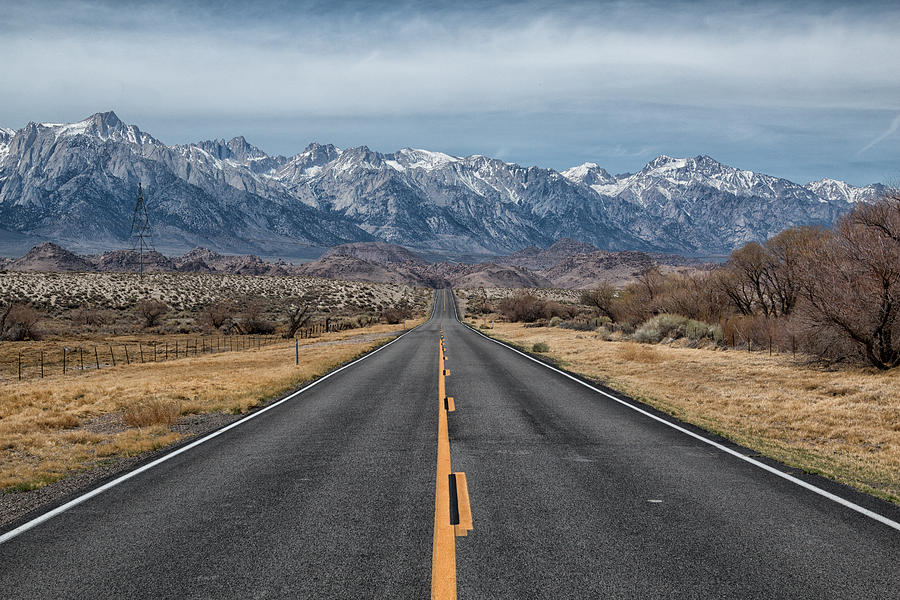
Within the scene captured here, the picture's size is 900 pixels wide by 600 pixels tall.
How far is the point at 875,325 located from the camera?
16922 mm

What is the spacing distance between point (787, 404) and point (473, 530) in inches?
430

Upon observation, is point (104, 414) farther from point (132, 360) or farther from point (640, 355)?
point (132, 360)

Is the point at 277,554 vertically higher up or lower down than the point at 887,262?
lower down

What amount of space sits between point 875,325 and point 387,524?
16.9 meters

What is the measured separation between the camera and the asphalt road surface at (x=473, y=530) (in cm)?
436

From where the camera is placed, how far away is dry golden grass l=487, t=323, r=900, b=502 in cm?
876

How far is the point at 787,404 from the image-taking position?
44.2 feet

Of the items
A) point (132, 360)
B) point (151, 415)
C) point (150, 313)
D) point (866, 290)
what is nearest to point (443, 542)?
point (151, 415)

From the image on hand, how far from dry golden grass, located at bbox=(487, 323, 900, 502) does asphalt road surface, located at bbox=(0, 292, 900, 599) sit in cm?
150

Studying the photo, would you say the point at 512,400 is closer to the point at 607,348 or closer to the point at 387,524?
the point at 387,524

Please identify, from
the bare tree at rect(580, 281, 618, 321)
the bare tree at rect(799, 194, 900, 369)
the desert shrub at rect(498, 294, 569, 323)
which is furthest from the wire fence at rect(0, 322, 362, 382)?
the bare tree at rect(799, 194, 900, 369)

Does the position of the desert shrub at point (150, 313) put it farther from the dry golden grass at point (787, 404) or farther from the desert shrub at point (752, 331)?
the desert shrub at point (752, 331)

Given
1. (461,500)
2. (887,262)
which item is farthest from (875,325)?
(461,500)

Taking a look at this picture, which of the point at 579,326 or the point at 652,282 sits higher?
the point at 652,282
